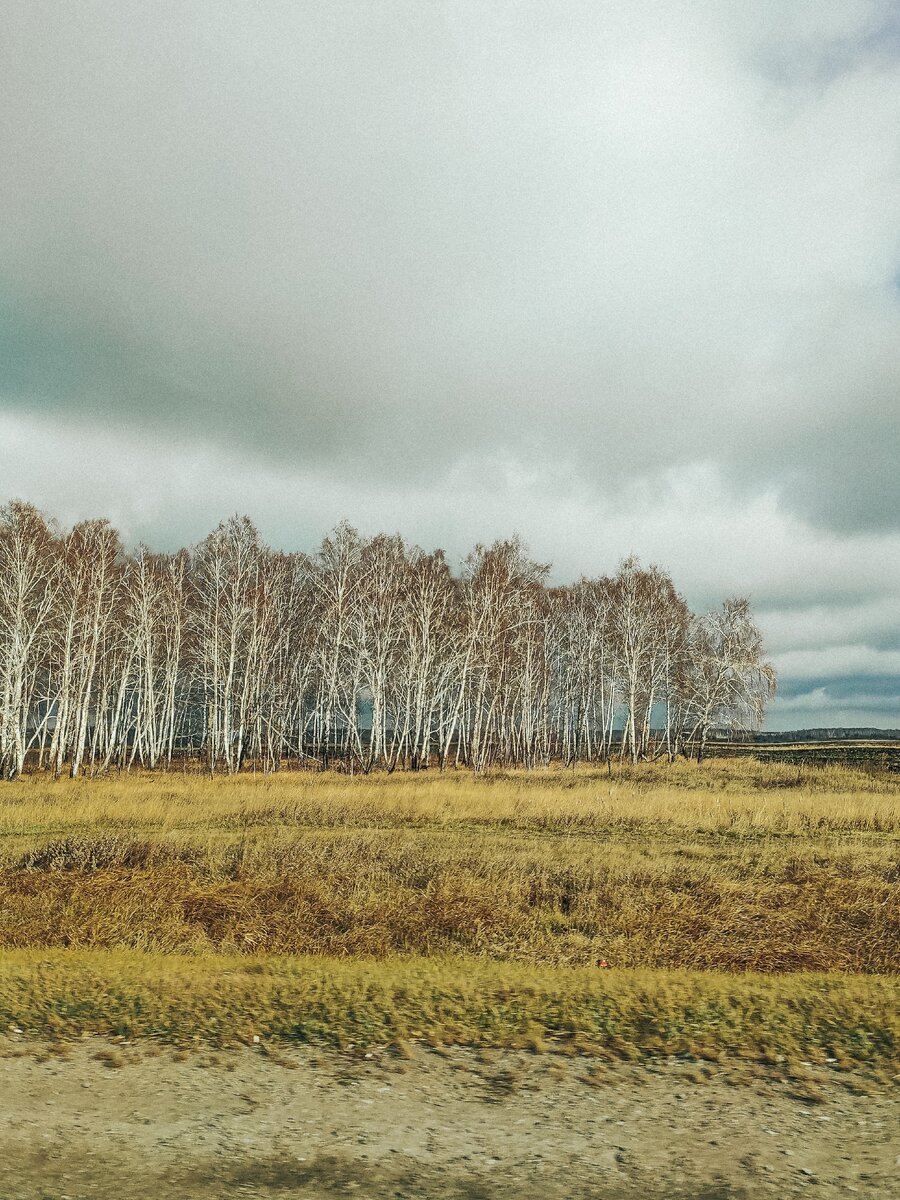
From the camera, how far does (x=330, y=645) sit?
160 ft

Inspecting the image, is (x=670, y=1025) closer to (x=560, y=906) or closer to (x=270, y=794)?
(x=560, y=906)

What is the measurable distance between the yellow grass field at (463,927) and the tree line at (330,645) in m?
18.1

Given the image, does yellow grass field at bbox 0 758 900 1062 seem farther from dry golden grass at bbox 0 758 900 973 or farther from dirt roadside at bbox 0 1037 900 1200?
dirt roadside at bbox 0 1037 900 1200

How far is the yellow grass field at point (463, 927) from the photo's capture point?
7.70 meters

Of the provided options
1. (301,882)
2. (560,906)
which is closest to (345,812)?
(301,882)

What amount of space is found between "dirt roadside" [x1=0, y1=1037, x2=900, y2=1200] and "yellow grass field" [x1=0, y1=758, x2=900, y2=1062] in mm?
739

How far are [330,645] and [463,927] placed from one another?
37353mm

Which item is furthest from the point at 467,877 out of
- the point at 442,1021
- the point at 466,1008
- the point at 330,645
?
the point at 330,645

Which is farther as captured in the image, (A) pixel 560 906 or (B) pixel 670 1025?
(A) pixel 560 906

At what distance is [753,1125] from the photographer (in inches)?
217

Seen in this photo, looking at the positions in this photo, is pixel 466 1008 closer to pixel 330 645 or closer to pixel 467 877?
pixel 467 877

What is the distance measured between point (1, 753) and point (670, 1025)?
37587 mm

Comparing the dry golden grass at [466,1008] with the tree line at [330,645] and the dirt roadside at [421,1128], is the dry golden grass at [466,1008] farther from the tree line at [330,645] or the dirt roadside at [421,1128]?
the tree line at [330,645]

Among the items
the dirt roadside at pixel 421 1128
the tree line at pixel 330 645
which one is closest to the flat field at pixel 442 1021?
the dirt roadside at pixel 421 1128
